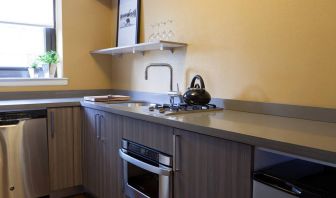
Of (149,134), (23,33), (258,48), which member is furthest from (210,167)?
(23,33)

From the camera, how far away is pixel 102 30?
341 cm

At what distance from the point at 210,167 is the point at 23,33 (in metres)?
2.65

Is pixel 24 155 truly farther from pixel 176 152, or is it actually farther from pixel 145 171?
pixel 176 152

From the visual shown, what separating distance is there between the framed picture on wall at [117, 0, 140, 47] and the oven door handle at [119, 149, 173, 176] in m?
1.33

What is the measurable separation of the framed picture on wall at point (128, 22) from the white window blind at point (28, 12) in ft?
2.50

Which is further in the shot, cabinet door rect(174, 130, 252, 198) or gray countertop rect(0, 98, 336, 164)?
cabinet door rect(174, 130, 252, 198)

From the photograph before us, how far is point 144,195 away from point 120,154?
1.19 feet

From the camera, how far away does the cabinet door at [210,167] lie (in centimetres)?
124

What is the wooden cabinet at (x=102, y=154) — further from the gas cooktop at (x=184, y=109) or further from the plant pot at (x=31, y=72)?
the plant pot at (x=31, y=72)

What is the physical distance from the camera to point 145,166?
180 centimetres

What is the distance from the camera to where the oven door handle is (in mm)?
1647

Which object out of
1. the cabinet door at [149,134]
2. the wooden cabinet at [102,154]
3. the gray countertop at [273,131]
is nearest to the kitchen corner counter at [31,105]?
the wooden cabinet at [102,154]

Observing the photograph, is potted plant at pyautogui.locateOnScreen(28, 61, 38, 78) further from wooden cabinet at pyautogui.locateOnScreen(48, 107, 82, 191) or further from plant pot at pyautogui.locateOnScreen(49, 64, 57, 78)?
wooden cabinet at pyautogui.locateOnScreen(48, 107, 82, 191)

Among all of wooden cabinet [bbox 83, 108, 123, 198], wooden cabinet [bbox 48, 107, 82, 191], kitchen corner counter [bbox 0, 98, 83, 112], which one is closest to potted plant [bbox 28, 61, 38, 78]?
kitchen corner counter [bbox 0, 98, 83, 112]
